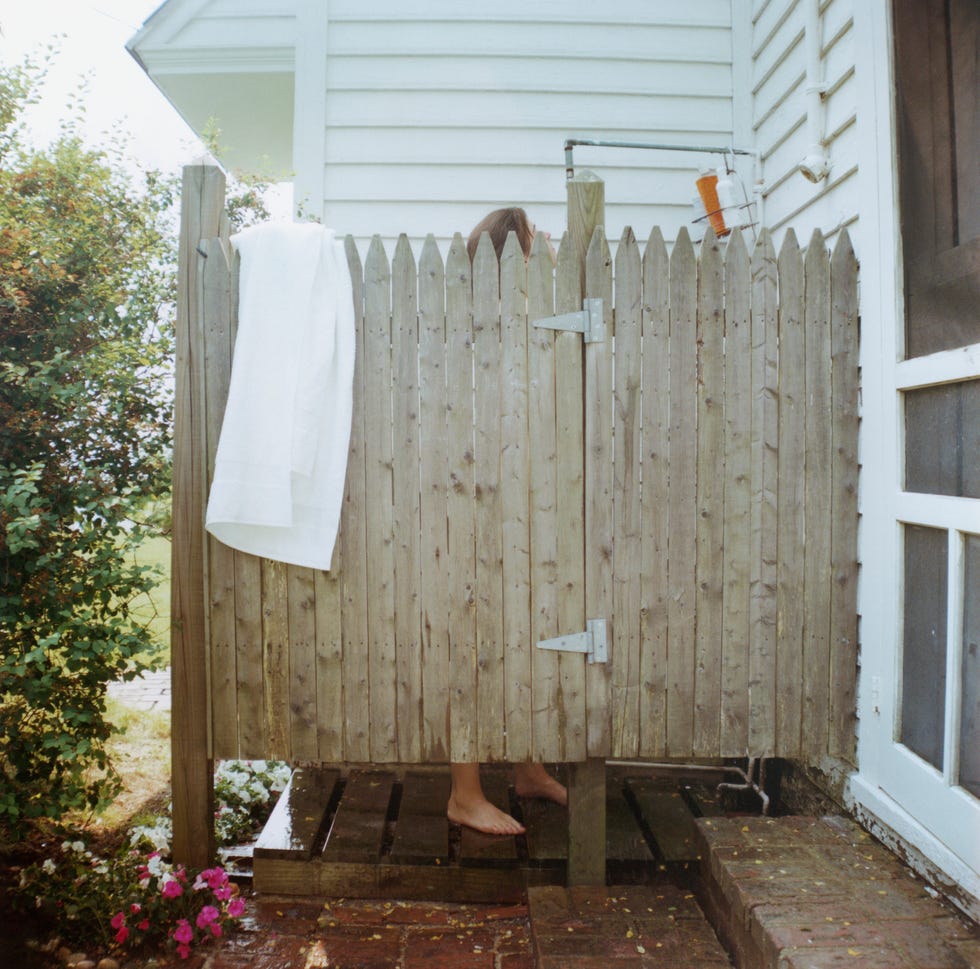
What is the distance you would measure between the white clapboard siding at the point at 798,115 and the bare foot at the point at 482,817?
2386 mm

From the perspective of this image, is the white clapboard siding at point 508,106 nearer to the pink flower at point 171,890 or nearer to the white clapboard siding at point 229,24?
the white clapboard siding at point 229,24

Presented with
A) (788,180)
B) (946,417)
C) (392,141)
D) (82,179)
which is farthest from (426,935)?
(392,141)

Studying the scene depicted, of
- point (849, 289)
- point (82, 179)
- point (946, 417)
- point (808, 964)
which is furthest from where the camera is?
point (82, 179)

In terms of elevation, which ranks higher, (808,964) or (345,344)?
(345,344)

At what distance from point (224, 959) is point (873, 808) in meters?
1.99

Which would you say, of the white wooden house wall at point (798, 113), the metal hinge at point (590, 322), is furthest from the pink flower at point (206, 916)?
the white wooden house wall at point (798, 113)

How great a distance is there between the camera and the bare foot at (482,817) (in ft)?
9.17

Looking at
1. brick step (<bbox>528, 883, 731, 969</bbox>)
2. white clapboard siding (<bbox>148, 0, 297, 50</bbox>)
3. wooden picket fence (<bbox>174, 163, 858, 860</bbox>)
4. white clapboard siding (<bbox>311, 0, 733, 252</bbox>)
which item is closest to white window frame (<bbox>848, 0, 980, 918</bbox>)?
wooden picket fence (<bbox>174, 163, 858, 860</bbox>)

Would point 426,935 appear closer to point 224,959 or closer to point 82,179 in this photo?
point 224,959

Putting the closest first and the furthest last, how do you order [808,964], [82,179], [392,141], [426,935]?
[808,964]
[426,935]
[82,179]
[392,141]

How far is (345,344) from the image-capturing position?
250 cm

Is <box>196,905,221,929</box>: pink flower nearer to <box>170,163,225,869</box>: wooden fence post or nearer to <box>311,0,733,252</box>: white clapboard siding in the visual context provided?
<box>170,163,225,869</box>: wooden fence post

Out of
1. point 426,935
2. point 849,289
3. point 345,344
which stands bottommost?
point 426,935

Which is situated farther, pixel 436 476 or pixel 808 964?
pixel 436 476
